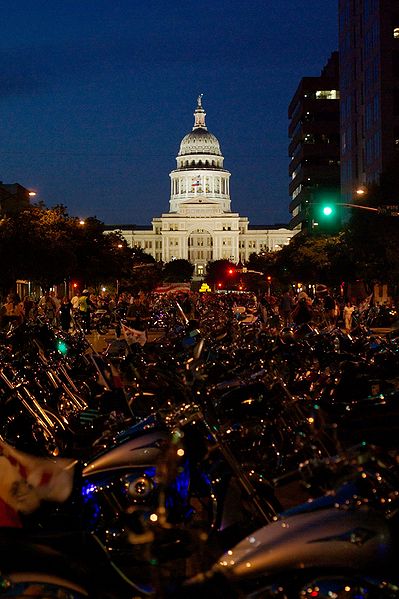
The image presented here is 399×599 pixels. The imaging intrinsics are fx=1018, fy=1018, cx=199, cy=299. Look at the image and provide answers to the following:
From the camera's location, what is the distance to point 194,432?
6805 mm

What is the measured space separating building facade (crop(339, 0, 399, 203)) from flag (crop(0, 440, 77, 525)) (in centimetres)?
6334

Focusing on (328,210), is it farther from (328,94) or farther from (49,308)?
(328,94)

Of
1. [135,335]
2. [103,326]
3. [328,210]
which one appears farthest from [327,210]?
[135,335]

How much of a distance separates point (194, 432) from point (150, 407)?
293 centimetres

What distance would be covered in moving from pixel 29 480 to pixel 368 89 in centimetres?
7907

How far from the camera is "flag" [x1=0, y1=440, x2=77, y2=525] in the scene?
4.97 meters

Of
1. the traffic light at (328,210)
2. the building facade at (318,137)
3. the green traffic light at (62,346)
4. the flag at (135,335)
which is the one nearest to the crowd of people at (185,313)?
the flag at (135,335)

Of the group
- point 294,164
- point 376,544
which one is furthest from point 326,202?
point 294,164

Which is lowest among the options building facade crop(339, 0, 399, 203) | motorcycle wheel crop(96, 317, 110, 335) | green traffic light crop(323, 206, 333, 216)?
motorcycle wheel crop(96, 317, 110, 335)

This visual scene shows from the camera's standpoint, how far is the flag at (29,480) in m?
4.97

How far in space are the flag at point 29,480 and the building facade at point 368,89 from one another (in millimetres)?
63343

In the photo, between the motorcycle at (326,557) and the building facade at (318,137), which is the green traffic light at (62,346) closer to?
the motorcycle at (326,557)

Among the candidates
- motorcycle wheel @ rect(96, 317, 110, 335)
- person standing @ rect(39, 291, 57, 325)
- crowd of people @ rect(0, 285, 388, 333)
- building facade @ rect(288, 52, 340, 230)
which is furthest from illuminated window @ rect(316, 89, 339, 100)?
crowd of people @ rect(0, 285, 388, 333)

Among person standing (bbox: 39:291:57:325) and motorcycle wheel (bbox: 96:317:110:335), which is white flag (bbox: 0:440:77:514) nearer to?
person standing (bbox: 39:291:57:325)
